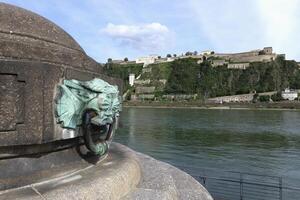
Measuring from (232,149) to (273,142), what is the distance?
557 centimetres

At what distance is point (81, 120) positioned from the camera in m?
3.36

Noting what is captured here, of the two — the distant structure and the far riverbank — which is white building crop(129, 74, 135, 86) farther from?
the distant structure

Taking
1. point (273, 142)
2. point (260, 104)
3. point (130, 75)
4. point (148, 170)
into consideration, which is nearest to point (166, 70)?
point (130, 75)

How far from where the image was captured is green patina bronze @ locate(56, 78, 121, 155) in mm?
3229

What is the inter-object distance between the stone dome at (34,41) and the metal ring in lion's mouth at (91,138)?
22.4 inches

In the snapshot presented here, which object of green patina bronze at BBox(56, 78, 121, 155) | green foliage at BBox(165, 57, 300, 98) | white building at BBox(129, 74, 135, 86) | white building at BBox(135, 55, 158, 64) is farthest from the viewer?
white building at BBox(135, 55, 158, 64)

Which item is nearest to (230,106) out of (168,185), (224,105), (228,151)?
(224,105)

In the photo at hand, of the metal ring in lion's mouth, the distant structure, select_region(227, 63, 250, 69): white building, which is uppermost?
the distant structure

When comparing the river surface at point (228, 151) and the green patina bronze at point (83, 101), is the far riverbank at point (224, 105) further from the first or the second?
the green patina bronze at point (83, 101)

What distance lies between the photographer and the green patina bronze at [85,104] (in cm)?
323

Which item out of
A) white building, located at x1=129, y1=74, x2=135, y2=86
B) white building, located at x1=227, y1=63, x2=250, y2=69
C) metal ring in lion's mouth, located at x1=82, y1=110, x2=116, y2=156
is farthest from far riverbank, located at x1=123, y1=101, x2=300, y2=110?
metal ring in lion's mouth, located at x1=82, y1=110, x2=116, y2=156

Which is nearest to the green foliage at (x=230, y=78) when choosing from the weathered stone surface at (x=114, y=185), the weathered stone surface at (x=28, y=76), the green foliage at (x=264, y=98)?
the green foliage at (x=264, y=98)

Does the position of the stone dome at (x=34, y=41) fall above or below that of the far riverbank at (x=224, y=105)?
above

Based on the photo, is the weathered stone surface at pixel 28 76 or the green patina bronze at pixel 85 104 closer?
the weathered stone surface at pixel 28 76
